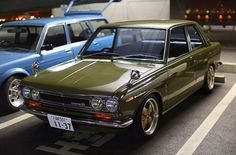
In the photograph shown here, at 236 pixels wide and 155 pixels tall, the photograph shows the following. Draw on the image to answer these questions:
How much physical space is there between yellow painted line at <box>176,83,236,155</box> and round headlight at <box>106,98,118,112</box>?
3.01ft

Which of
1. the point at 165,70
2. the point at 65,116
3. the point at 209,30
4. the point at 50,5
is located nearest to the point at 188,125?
the point at 165,70

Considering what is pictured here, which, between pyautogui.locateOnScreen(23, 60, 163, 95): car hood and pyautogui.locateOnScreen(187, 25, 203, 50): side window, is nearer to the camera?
pyautogui.locateOnScreen(23, 60, 163, 95): car hood

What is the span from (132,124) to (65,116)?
743 millimetres

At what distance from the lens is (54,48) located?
5.96 m

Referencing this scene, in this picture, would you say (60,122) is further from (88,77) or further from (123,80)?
(123,80)

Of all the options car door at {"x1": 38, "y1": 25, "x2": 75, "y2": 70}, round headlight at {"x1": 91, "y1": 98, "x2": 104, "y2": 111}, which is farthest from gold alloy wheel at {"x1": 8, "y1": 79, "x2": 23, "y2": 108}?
round headlight at {"x1": 91, "y1": 98, "x2": 104, "y2": 111}

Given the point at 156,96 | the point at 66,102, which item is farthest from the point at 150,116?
the point at 66,102

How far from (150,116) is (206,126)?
2.97ft

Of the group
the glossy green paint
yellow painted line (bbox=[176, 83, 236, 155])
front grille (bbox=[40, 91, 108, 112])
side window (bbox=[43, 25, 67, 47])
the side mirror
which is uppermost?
side window (bbox=[43, 25, 67, 47])

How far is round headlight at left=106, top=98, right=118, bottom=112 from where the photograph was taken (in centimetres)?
339

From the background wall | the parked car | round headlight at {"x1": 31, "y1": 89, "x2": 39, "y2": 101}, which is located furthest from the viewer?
the background wall

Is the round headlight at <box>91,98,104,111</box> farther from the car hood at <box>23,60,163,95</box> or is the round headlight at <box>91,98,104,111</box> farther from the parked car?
the parked car

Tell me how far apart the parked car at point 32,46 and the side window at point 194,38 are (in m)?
2.23

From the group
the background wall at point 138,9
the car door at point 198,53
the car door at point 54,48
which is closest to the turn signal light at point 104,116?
the car door at point 198,53
